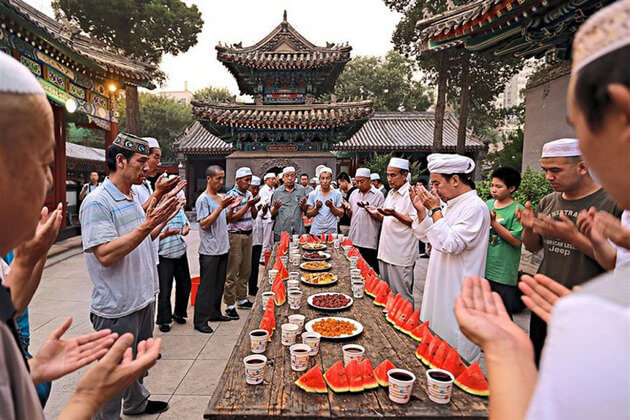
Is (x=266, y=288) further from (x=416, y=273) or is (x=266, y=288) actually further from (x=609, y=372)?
(x=416, y=273)

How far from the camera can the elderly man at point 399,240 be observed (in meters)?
4.66

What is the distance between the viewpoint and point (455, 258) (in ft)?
10.5

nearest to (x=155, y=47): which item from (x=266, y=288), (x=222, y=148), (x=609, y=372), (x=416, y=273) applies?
(x=222, y=148)

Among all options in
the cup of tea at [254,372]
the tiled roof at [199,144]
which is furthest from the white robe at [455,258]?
the tiled roof at [199,144]

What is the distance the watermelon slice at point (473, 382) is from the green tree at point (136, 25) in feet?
60.7

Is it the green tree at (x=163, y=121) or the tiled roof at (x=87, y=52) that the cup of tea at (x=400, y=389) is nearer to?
the tiled roof at (x=87, y=52)

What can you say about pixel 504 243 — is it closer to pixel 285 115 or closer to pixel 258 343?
pixel 258 343

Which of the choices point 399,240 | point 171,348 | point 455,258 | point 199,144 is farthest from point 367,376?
point 199,144

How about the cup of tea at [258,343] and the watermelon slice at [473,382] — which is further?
the cup of tea at [258,343]

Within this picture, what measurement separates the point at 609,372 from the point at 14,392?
1004 millimetres

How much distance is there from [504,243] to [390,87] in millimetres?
28396

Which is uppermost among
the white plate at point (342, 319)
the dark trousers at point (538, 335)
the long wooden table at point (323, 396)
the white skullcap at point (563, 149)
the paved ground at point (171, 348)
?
the white skullcap at point (563, 149)

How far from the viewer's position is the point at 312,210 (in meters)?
6.86

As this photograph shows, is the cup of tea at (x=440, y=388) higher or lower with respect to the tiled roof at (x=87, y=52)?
lower
